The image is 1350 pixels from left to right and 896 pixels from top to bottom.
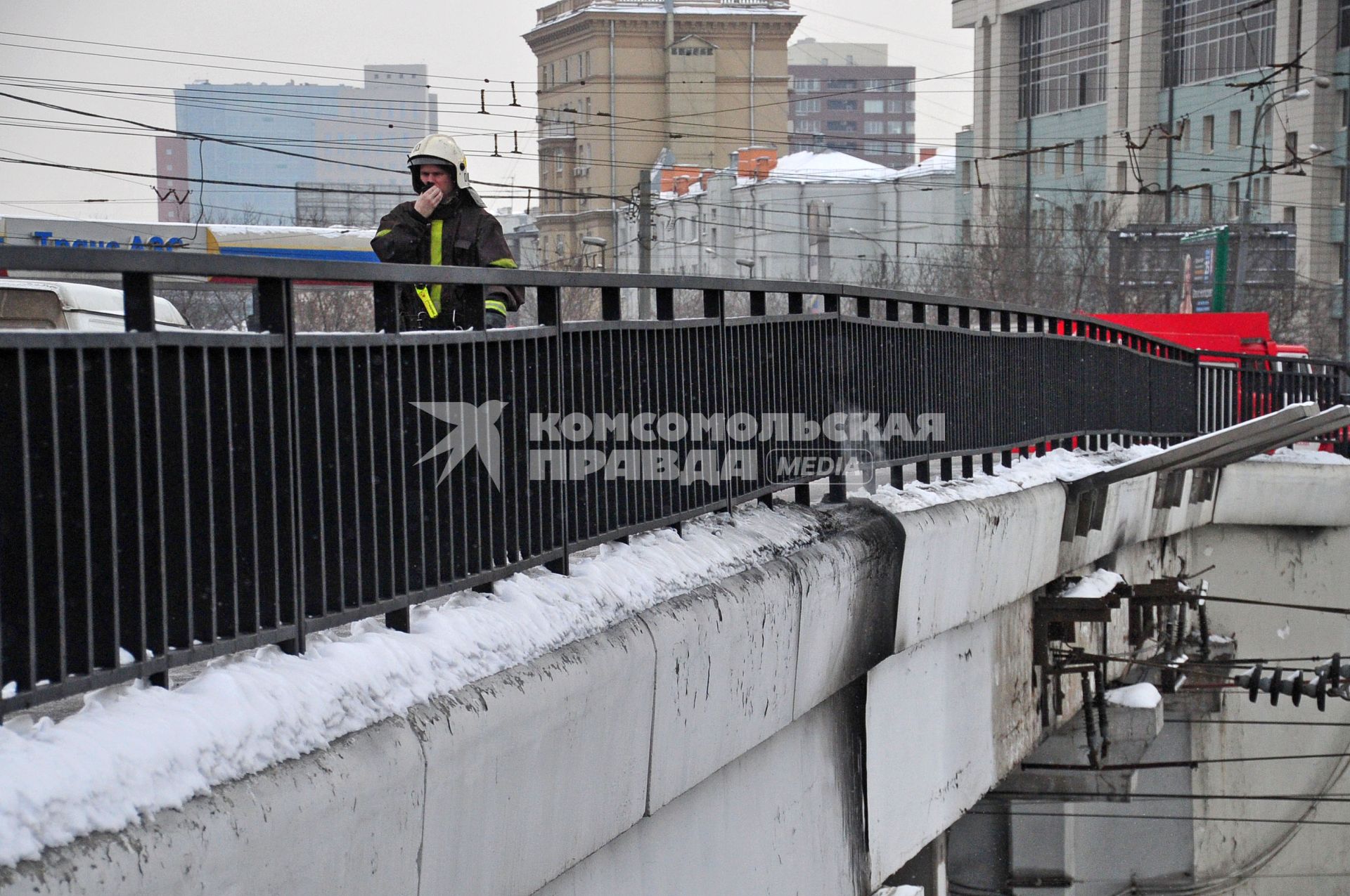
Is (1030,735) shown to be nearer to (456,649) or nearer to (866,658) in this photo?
(866,658)

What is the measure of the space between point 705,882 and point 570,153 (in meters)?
92.8

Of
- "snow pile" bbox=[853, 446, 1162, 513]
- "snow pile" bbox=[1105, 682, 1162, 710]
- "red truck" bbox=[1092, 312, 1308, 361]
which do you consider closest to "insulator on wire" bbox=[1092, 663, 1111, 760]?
"snow pile" bbox=[1105, 682, 1162, 710]

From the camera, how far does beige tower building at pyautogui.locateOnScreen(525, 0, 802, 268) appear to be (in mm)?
94938

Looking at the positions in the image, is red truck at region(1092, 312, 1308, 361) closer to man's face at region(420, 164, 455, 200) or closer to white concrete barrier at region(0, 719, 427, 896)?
man's face at region(420, 164, 455, 200)

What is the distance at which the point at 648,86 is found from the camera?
10150 centimetres

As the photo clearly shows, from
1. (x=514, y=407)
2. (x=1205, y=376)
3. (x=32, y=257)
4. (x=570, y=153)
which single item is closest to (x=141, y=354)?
(x=32, y=257)

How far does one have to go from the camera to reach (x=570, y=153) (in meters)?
96.2

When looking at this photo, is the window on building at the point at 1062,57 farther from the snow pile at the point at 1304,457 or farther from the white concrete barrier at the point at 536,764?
the white concrete barrier at the point at 536,764

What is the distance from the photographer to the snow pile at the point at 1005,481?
8.12 m

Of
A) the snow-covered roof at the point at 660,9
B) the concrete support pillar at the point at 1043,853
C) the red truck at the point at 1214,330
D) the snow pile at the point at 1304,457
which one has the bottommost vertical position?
the concrete support pillar at the point at 1043,853

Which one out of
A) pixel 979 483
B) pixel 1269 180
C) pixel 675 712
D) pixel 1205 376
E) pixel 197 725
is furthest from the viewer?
pixel 1269 180

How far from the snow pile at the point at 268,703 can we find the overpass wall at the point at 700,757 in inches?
2.3

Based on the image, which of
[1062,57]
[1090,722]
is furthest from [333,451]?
[1062,57]

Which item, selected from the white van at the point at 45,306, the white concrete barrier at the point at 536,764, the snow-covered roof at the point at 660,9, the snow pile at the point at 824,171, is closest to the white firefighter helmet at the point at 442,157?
the white concrete barrier at the point at 536,764
